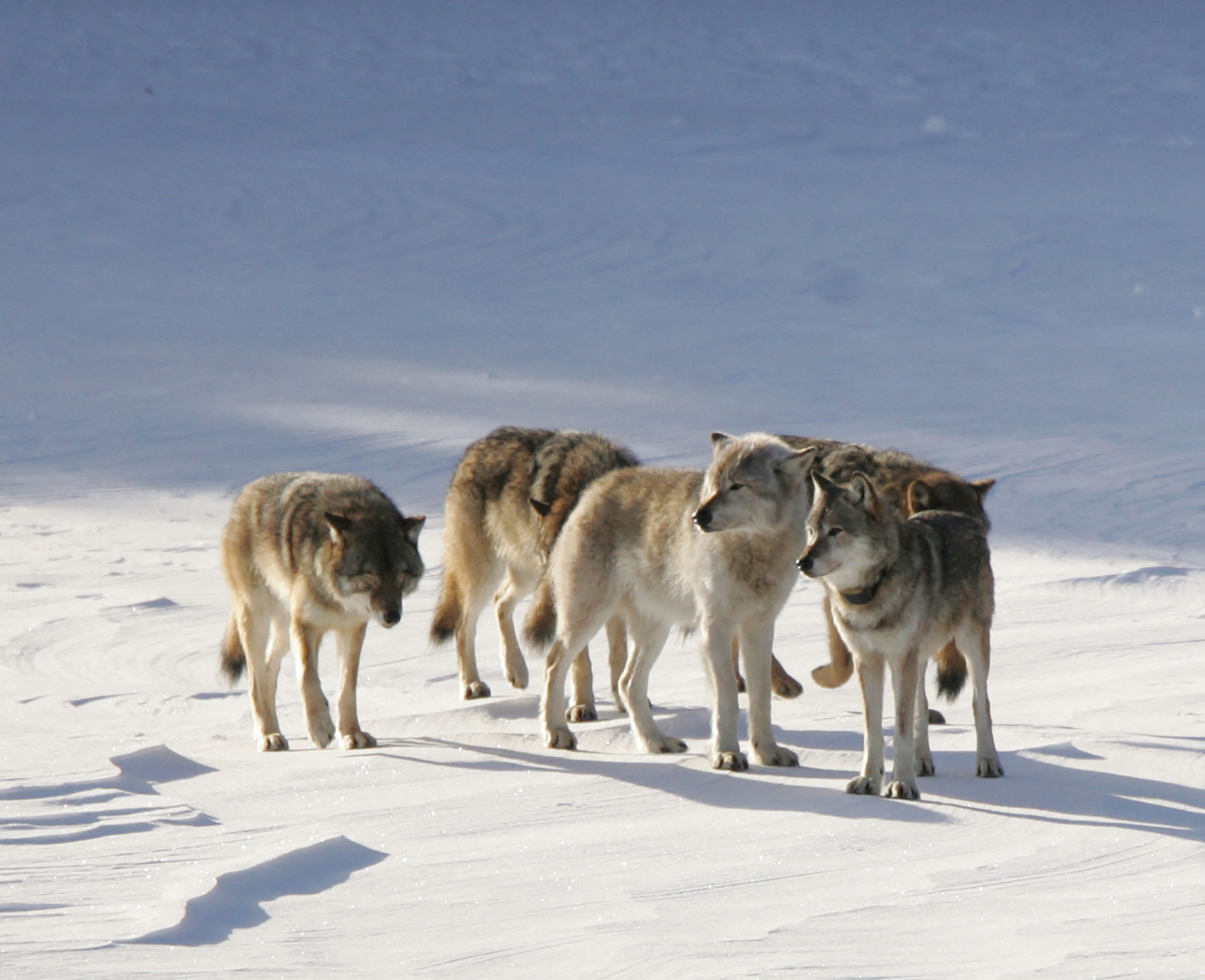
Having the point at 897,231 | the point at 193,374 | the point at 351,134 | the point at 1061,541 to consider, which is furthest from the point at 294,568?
the point at 351,134

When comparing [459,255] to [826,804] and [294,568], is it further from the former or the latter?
[826,804]

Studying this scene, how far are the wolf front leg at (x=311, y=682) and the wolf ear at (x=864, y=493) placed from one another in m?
3.11

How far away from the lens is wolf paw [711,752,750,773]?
6.97m

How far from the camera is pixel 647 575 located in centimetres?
741

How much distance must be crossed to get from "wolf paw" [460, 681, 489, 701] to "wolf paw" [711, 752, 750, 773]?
8.24 feet

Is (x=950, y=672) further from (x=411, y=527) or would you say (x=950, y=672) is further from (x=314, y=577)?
(x=314, y=577)

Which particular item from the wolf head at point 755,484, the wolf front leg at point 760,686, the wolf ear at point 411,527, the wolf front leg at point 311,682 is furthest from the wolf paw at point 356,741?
the wolf head at point 755,484

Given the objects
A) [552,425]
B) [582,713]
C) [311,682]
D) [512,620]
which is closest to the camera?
[311,682]

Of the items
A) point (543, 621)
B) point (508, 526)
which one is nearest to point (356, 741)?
point (543, 621)

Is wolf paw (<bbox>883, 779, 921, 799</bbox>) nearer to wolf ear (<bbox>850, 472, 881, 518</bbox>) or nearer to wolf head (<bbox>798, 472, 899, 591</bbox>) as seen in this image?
wolf head (<bbox>798, 472, 899, 591</bbox>)

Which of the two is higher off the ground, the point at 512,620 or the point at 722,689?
the point at 512,620

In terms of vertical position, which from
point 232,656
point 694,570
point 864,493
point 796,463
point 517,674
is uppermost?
point 796,463

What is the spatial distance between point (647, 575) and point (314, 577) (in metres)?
1.72

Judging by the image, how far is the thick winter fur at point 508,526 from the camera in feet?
28.9
